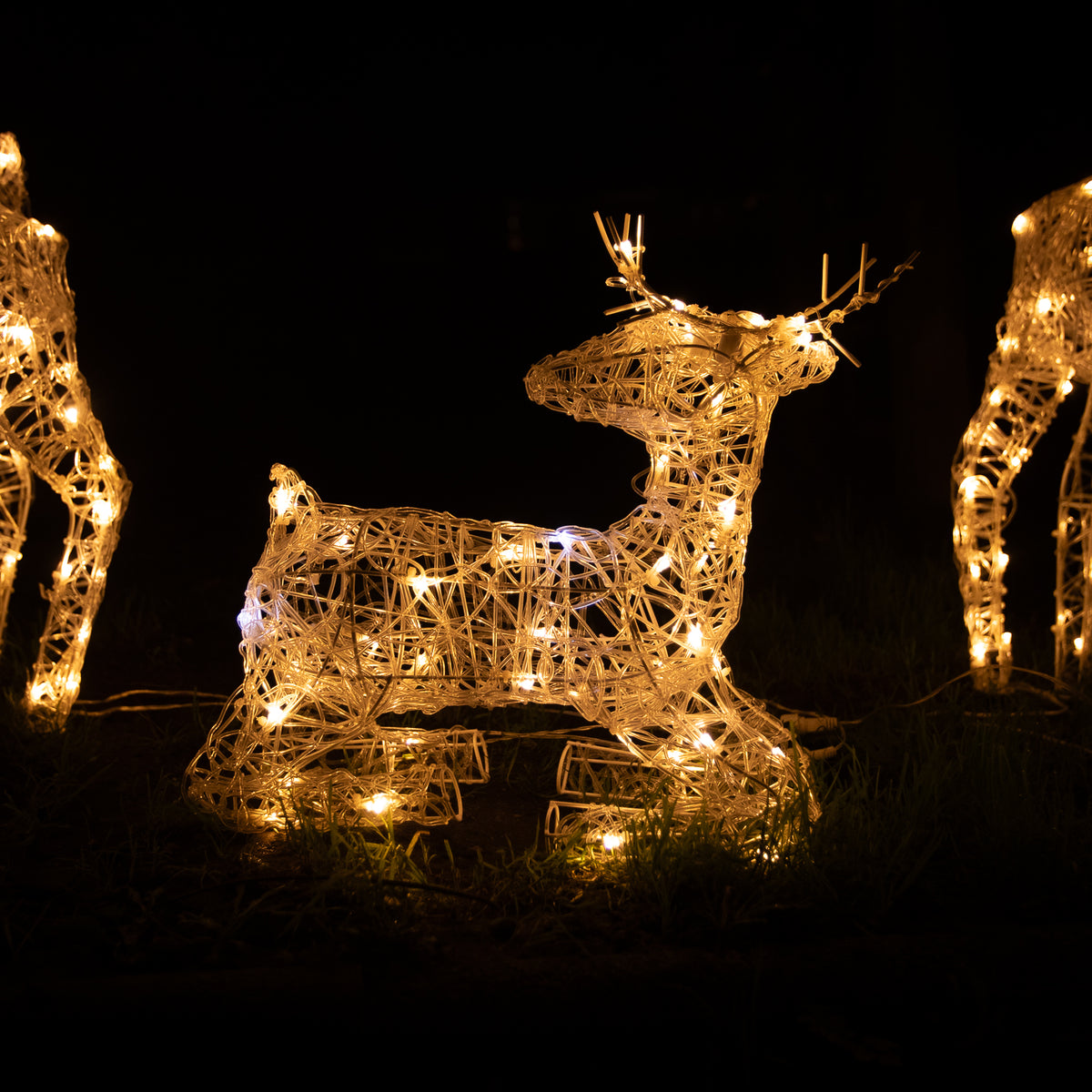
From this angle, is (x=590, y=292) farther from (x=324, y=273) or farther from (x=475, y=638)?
(x=475, y=638)

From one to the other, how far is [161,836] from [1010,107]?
707 centimetres

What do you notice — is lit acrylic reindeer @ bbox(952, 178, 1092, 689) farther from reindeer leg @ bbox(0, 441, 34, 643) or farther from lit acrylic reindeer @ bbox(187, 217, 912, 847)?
reindeer leg @ bbox(0, 441, 34, 643)

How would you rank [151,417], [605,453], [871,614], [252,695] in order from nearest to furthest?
1. [252,695]
2. [871,614]
3. [151,417]
4. [605,453]

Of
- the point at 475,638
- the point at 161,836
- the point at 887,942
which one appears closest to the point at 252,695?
the point at 161,836

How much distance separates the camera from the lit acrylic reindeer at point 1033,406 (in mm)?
3225

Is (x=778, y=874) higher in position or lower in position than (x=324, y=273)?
lower

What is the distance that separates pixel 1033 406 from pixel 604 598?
2012 millimetres

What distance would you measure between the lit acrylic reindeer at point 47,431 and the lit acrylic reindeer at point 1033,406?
10.1ft

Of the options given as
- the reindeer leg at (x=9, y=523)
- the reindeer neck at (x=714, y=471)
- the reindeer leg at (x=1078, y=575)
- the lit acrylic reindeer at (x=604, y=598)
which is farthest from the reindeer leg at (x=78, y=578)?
the reindeer leg at (x=1078, y=575)

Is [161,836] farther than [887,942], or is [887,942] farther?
[161,836]

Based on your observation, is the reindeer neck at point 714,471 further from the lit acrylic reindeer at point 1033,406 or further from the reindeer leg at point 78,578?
the reindeer leg at point 78,578

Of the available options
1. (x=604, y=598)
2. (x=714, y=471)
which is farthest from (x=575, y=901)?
(x=714, y=471)

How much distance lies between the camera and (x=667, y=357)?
2.51 metres

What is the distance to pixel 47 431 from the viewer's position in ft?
10.6
